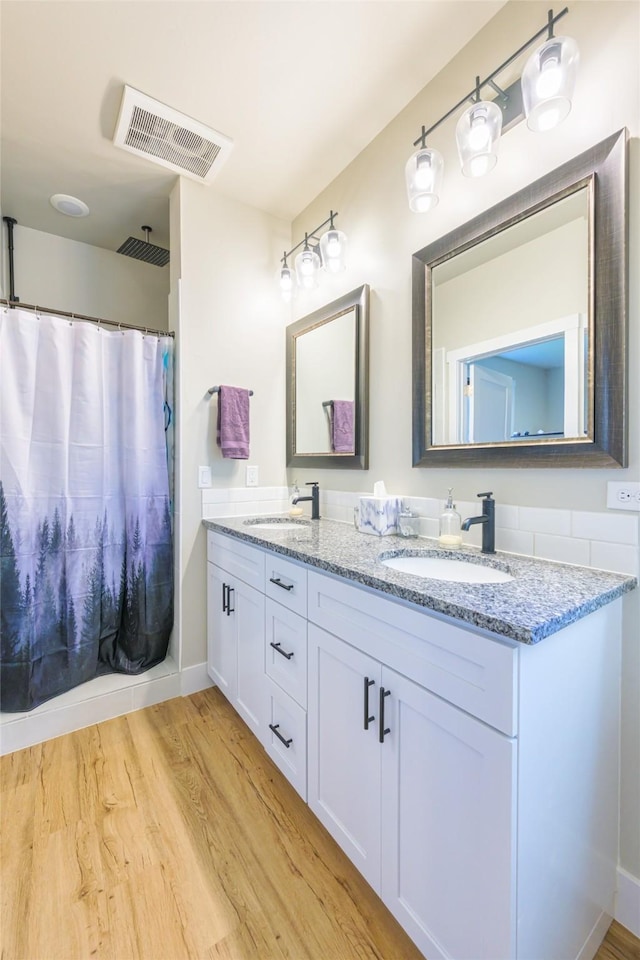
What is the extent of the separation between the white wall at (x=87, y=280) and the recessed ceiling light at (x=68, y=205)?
0.32m

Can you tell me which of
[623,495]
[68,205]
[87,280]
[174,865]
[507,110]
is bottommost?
[174,865]

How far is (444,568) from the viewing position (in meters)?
1.32

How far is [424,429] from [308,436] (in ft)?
2.82

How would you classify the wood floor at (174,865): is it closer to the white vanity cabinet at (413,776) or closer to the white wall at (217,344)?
the white vanity cabinet at (413,776)

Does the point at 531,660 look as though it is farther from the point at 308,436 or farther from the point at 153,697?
the point at 153,697

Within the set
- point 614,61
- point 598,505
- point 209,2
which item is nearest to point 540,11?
point 614,61

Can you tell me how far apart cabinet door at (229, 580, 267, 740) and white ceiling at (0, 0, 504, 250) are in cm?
204

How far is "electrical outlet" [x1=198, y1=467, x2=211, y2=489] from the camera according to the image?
2.15m

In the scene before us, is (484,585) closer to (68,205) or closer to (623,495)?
(623,495)

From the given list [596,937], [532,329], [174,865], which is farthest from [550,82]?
[174,865]

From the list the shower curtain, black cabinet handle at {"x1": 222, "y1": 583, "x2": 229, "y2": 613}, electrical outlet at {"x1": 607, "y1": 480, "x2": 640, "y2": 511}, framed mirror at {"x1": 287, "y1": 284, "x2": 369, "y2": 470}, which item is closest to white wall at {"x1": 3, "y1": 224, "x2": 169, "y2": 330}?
the shower curtain

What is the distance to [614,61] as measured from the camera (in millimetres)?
1064

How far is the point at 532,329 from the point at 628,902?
1601 millimetres

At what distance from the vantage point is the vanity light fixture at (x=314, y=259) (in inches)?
75.3
